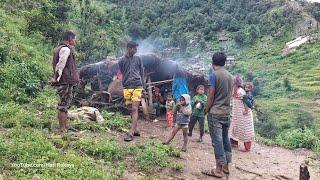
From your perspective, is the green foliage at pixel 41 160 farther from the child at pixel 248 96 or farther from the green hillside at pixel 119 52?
the child at pixel 248 96

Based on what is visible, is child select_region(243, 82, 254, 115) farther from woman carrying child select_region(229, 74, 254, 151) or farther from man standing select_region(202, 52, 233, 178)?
man standing select_region(202, 52, 233, 178)

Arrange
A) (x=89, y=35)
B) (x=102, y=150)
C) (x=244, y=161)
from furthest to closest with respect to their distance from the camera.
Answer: (x=89, y=35) → (x=244, y=161) → (x=102, y=150)

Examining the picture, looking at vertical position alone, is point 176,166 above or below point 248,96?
below

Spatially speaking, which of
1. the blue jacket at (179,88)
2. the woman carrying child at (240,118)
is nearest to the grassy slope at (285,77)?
the blue jacket at (179,88)

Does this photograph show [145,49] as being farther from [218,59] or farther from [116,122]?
[218,59]

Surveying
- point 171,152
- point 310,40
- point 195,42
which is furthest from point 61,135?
point 310,40

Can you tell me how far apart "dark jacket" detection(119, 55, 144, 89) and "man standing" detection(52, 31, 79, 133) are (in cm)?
95

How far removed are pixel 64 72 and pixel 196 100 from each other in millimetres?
3031

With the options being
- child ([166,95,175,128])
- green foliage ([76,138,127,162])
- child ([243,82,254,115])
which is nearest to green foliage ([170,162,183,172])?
green foliage ([76,138,127,162])

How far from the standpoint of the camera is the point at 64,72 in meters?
6.62

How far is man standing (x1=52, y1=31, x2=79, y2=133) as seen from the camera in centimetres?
650

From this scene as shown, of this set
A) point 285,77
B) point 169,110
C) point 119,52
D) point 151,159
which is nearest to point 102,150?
point 151,159

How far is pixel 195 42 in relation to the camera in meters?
63.0

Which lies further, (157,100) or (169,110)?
(157,100)
